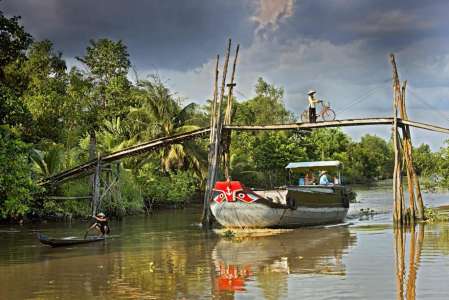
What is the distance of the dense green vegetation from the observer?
61.3 ft

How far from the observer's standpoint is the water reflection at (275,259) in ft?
34.2

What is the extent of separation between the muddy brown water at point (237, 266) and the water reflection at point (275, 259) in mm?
Answer: 22

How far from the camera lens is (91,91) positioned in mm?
43938

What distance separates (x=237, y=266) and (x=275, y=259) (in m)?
1.27

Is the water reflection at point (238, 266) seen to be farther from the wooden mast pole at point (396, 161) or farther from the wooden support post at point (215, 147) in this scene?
the wooden support post at point (215, 147)

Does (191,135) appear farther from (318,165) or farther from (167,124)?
(167,124)

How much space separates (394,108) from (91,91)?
29.9 m

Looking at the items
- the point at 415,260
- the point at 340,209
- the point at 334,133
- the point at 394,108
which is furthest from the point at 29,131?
the point at 334,133

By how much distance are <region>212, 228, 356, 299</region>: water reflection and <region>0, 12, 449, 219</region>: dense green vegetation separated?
7.52 metres

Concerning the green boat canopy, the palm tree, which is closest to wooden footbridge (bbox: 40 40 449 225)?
the green boat canopy

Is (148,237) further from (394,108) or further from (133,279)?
(394,108)

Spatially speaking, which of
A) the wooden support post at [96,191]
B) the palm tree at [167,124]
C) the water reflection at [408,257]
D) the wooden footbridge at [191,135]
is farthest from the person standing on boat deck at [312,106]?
the palm tree at [167,124]

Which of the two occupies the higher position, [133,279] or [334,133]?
[334,133]

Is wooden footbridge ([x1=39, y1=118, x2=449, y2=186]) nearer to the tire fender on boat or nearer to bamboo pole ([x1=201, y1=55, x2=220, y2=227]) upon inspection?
bamboo pole ([x1=201, y1=55, x2=220, y2=227])
